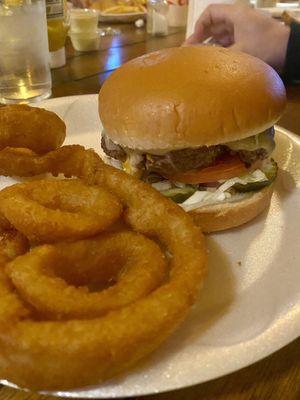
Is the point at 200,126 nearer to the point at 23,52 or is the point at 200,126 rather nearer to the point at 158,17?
the point at 23,52

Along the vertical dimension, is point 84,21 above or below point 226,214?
above

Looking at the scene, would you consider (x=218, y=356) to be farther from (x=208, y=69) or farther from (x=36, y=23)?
(x=36, y=23)

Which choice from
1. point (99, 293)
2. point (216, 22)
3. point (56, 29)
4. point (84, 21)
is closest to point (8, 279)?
point (99, 293)

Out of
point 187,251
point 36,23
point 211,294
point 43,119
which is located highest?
point 36,23

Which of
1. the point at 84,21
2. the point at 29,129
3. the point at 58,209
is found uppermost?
the point at 84,21

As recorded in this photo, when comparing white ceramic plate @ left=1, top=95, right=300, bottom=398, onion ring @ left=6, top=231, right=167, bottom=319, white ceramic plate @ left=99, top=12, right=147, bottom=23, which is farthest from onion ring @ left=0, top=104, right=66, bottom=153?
white ceramic plate @ left=99, top=12, right=147, bottom=23

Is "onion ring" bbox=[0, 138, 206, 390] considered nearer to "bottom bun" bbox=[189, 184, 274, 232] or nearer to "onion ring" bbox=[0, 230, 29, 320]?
"onion ring" bbox=[0, 230, 29, 320]

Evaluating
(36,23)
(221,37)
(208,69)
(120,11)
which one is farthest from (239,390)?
(120,11)
